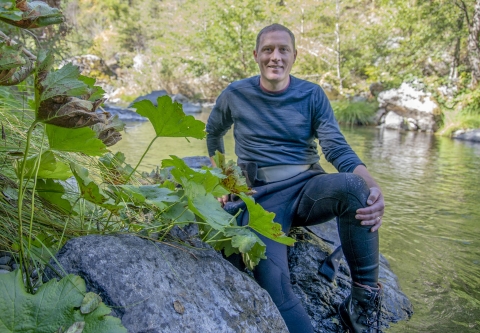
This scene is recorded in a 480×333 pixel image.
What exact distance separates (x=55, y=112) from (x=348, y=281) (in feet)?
5.65

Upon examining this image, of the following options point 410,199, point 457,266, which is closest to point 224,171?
point 457,266

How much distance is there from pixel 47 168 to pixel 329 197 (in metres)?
1.15

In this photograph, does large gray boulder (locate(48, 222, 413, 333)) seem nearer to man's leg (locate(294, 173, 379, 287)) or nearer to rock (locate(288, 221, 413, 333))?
man's leg (locate(294, 173, 379, 287))

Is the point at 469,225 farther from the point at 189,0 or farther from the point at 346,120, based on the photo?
the point at 189,0

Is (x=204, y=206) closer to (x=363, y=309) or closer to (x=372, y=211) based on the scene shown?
(x=372, y=211)

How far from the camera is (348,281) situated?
82.3 inches

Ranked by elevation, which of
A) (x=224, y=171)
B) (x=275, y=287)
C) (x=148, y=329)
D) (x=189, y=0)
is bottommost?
(x=275, y=287)

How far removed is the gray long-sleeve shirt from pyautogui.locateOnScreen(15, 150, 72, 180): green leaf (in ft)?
3.88

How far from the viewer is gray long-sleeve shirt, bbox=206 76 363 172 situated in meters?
2.07

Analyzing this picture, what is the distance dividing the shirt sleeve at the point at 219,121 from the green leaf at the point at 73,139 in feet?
4.44

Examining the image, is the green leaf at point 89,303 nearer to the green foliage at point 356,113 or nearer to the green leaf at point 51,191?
the green leaf at point 51,191

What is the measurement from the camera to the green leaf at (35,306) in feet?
2.42

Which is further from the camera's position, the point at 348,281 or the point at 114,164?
the point at 348,281

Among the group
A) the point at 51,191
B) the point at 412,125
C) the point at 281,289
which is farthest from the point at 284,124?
the point at 412,125
